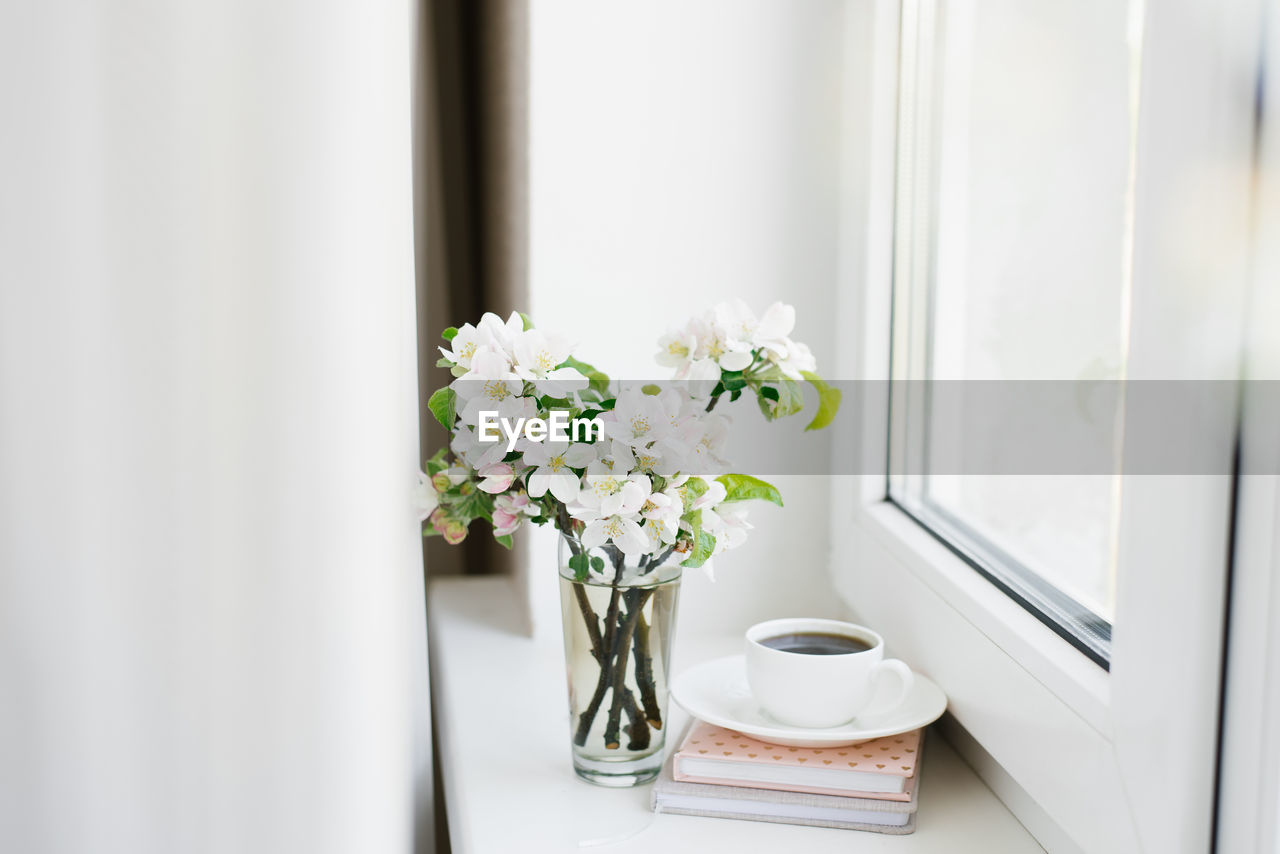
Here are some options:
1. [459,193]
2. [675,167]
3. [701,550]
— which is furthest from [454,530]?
[459,193]

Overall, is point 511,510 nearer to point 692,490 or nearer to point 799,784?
point 692,490

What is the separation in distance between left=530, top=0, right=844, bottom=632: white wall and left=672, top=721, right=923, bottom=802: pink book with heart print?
0.34 metres

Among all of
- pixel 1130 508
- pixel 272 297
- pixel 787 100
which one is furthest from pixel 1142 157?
pixel 787 100

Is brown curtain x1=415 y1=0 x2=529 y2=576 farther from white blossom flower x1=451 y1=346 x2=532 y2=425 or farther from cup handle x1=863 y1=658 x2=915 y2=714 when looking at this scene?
cup handle x1=863 y1=658 x2=915 y2=714

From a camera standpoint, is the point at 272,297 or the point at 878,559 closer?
the point at 272,297

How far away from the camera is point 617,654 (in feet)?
2.32

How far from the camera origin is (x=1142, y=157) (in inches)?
17.7

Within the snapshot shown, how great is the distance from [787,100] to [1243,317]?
0.61 meters

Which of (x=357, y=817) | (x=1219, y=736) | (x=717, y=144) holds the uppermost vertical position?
(x=717, y=144)

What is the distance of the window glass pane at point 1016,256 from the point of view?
1.96ft

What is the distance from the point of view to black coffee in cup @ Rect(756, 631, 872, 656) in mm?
732

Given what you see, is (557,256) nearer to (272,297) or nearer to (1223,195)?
(272,297)

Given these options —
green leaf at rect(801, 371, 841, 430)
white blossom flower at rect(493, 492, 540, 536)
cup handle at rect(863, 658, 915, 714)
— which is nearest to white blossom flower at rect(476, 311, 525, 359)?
white blossom flower at rect(493, 492, 540, 536)

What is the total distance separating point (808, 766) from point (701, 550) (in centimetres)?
16
